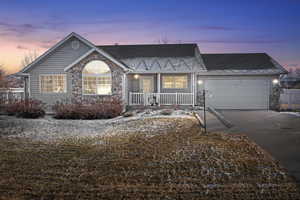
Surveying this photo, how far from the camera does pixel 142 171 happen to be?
4.32 metres

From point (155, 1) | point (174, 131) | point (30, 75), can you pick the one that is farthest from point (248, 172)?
point (155, 1)

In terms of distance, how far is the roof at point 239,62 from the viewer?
16.8 metres

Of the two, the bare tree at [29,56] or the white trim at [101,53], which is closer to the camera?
the white trim at [101,53]

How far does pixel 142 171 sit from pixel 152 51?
16.1m

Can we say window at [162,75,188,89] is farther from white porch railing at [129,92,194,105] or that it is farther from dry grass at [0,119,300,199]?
dry grass at [0,119,300,199]

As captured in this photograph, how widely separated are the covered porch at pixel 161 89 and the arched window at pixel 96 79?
2.05 m

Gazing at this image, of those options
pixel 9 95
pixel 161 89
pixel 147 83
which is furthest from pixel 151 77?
pixel 9 95

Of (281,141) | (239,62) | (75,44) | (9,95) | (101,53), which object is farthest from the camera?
(239,62)

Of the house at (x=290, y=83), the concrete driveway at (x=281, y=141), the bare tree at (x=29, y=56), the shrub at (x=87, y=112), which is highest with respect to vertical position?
the bare tree at (x=29, y=56)

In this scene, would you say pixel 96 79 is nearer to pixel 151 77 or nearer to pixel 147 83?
pixel 147 83

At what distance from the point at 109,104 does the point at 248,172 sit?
9716mm

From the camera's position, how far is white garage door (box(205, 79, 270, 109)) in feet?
53.2

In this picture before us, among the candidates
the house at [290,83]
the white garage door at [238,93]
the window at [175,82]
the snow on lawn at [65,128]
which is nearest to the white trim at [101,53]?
the window at [175,82]

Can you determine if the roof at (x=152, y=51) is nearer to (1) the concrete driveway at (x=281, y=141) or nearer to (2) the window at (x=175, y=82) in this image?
(2) the window at (x=175, y=82)
